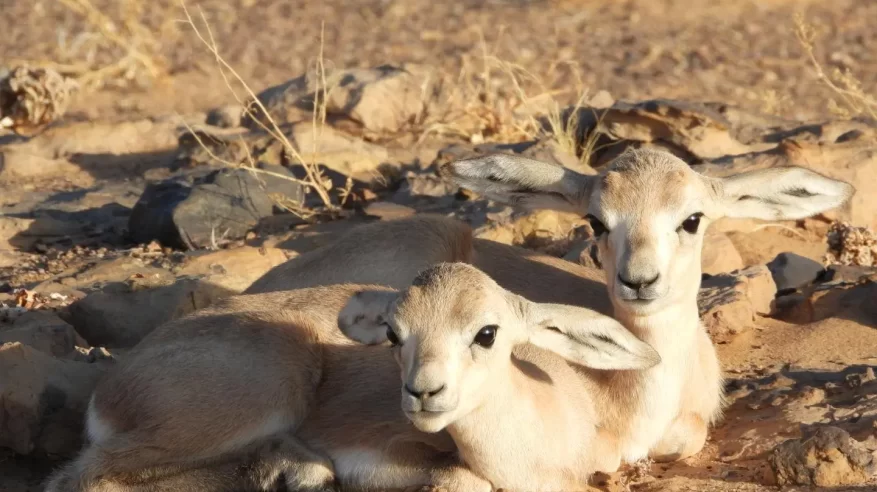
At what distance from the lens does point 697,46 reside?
61.6ft

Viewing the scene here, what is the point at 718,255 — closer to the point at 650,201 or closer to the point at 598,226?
the point at 598,226

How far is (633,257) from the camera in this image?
6.07 metres

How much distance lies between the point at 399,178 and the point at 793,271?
3954 millimetres

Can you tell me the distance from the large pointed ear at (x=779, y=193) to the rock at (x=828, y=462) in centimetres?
138

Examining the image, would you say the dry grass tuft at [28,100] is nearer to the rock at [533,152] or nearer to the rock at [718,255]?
the rock at [533,152]

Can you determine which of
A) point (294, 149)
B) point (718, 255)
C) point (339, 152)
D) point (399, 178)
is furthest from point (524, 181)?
point (339, 152)

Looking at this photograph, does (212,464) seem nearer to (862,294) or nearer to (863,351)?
(863,351)

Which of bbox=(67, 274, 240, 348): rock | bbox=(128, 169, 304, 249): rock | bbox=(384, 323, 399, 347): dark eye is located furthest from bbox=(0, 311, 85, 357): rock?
bbox=(384, 323, 399, 347): dark eye

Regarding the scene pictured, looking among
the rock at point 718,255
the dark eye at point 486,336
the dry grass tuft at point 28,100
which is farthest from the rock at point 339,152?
the dark eye at point 486,336

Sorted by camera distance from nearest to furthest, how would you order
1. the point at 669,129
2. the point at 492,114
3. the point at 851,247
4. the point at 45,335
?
the point at 45,335
the point at 851,247
the point at 669,129
the point at 492,114

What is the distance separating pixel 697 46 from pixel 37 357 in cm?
1357

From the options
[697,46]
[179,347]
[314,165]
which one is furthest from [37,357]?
[697,46]

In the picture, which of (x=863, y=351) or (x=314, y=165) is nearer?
(x=863, y=351)

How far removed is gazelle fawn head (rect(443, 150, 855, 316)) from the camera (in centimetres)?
617
